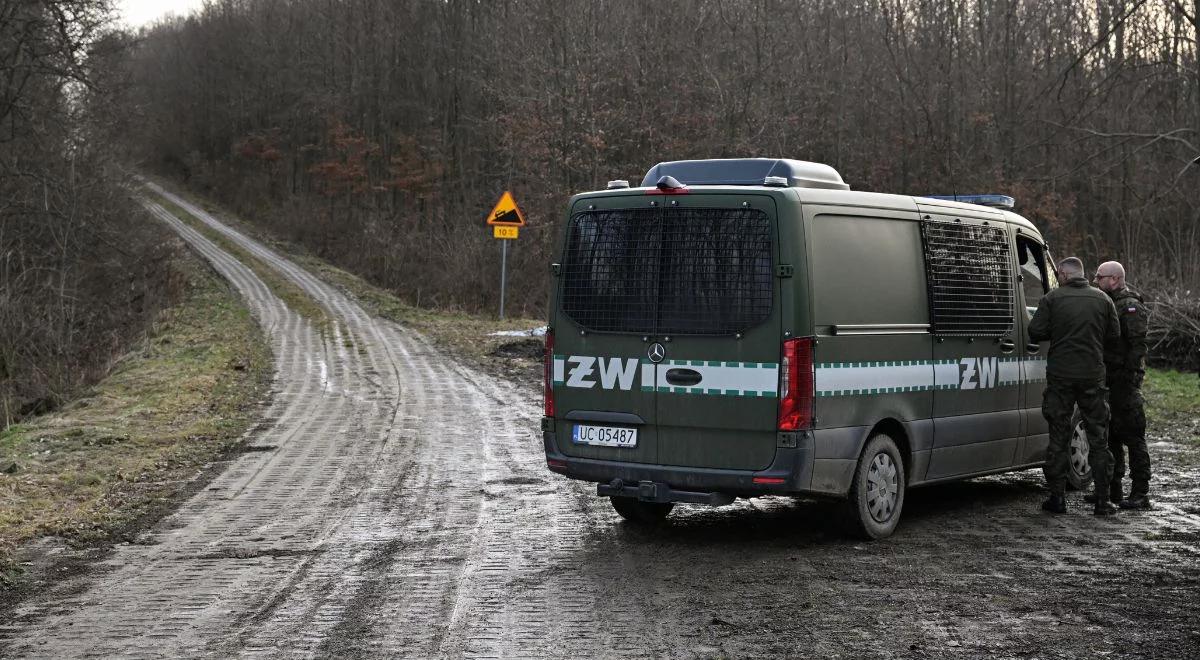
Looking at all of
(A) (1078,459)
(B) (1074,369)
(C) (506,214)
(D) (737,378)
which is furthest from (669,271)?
(C) (506,214)

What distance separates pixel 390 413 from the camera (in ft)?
46.7

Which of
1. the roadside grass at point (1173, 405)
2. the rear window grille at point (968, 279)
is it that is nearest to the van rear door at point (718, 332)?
the rear window grille at point (968, 279)

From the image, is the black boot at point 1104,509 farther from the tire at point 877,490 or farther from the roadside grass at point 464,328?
the roadside grass at point 464,328

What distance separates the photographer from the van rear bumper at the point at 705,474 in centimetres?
698

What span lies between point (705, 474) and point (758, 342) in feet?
2.88

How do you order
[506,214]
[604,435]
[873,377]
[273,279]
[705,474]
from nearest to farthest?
1. [705,474]
2. [873,377]
3. [604,435]
4. [506,214]
5. [273,279]

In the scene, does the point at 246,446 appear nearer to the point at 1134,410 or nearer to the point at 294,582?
the point at 294,582

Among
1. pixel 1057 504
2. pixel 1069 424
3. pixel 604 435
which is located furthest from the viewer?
pixel 1069 424

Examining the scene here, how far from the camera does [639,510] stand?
8164mm

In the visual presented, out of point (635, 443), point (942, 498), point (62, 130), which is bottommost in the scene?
point (942, 498)

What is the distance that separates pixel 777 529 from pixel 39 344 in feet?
50.9

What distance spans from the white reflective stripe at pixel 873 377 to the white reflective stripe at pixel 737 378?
0.92ft

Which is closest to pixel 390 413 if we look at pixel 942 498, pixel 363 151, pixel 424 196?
pixel 942 498

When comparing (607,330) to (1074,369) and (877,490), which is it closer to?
(877,490)
